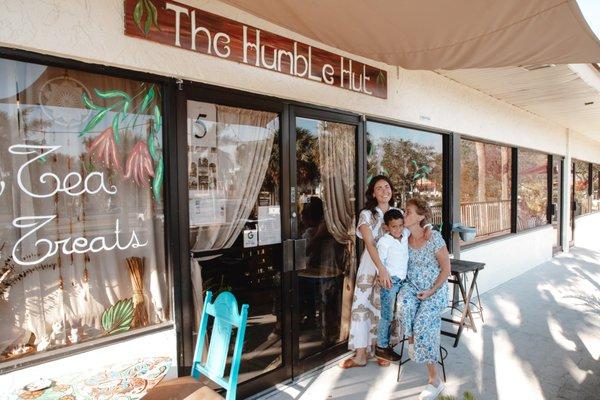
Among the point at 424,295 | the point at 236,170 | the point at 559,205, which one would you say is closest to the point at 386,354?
the point at 424,295

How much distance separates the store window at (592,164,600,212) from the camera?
1374cm

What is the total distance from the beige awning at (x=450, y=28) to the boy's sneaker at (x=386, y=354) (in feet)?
8.02

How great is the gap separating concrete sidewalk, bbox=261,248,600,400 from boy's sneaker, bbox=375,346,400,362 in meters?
0.10

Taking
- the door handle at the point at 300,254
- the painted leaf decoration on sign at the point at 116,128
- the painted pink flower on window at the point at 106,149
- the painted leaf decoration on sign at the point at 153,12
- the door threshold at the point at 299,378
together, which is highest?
the painted leaf decoration on sign at the point at 153,12

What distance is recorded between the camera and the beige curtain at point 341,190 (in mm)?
3662

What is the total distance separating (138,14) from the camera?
228 cm

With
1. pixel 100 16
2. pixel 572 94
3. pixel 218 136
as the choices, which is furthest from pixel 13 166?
pixel 572 94

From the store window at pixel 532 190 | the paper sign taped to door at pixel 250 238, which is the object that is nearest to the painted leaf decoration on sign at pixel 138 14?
the paper sign taped to door at pixel 250 238

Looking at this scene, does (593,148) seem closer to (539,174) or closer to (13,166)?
(539,174)

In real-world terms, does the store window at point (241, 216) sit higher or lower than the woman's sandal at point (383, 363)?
higher

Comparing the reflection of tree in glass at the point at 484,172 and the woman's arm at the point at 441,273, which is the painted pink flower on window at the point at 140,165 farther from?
the reflection of tree in glass at the point at 484,172

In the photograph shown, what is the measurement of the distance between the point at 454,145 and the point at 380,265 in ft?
9.32

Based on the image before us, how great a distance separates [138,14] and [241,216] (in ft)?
4.91

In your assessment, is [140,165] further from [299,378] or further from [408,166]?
[408,166]
